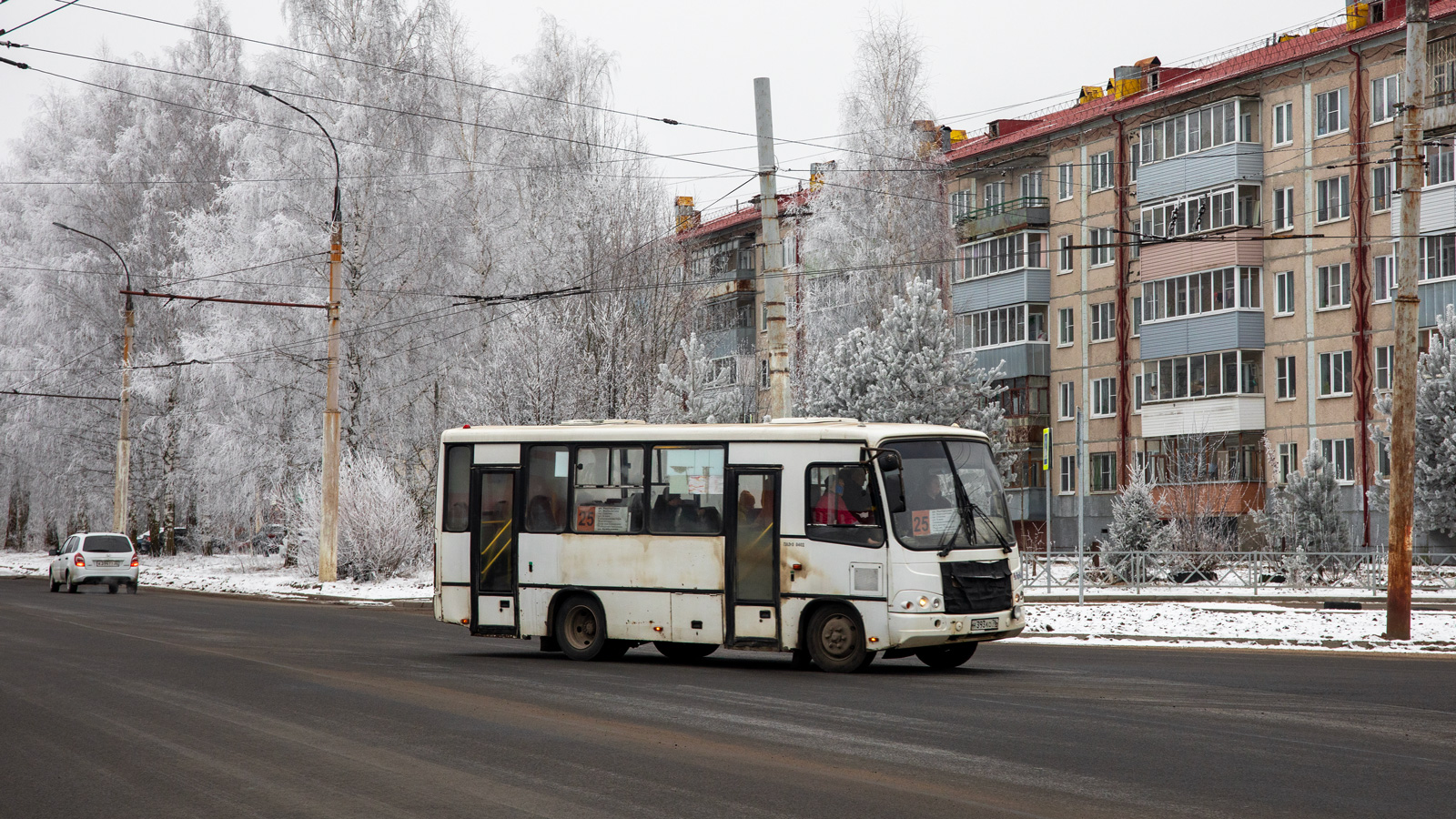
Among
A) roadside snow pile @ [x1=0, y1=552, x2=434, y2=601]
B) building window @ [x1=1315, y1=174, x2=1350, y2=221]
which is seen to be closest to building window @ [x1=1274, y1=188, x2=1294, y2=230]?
building window @ [x1=1315, y1=174, x2=1350, y2=221]

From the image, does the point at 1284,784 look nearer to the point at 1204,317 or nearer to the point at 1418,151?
the point at 1418,151

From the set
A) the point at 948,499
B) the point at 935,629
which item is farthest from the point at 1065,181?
the point at 935,629

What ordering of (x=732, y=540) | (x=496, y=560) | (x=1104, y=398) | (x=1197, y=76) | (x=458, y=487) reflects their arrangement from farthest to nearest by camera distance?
(x=1104, y=398) < (x=1197, y=76) < (x=458, y=487) < (x=496, y=560) < (x=732, y=540)

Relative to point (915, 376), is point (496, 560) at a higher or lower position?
lower

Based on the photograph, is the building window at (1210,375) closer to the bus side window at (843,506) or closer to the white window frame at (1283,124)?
the white window frame at (1283,124)

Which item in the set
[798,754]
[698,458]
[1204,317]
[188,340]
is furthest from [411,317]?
[798,754]

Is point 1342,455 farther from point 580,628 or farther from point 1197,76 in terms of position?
point 580,628

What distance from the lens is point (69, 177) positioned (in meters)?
57.4

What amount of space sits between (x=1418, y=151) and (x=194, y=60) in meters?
48.2

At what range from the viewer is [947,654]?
1736 cm

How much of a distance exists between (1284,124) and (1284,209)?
273 centimetres

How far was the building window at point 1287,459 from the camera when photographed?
49438mm

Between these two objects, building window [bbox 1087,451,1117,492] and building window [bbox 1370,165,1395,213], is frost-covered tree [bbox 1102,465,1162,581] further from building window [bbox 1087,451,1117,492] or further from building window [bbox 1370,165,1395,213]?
building window [bbox 1087,451,1117,492]

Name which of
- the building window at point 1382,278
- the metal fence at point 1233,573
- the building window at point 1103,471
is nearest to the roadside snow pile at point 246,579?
the metal fence at point 1233,573
